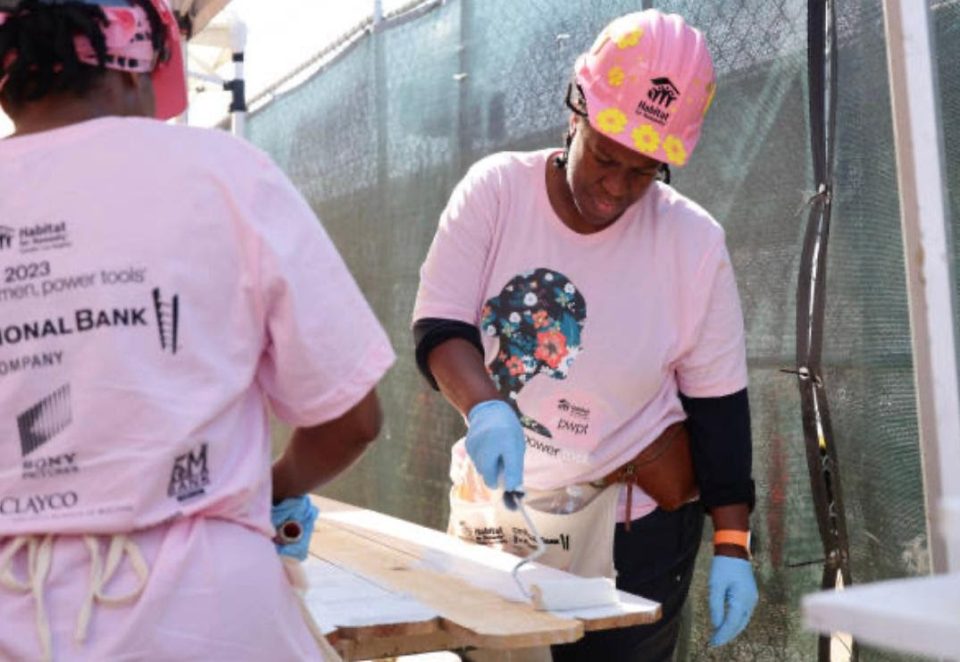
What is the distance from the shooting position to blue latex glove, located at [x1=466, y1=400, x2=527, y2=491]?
2.23 m

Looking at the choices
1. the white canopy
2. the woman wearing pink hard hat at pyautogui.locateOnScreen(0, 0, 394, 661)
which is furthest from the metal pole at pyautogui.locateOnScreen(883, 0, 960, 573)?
the white canopy

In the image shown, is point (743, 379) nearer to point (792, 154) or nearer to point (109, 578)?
point (792, 154)

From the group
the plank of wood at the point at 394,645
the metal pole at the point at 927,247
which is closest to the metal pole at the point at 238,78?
the plank of wood at the point at 394,645

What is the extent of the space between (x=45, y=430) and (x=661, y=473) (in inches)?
55.1

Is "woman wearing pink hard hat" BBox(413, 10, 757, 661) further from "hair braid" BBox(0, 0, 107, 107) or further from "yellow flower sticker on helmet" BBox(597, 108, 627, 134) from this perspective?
"hair braid" BBox(0, 0, 107, 107)

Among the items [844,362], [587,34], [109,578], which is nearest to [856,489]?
[844,362]

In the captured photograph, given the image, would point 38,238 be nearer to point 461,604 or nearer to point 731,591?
point 461,604

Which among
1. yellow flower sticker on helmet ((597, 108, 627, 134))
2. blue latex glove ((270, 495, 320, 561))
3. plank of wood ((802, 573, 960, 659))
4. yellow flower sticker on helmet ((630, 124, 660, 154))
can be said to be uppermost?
plank of wood ((802, 573, 960, 659))

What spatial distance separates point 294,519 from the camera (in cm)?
158

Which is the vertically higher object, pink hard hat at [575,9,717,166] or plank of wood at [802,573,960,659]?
plank of wood at [802,573,960,659]

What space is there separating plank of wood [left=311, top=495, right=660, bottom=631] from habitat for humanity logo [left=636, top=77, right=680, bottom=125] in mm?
823

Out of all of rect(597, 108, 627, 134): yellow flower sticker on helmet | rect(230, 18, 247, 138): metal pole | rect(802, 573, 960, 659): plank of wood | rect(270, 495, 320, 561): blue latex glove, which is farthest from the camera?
rect(230, 18, 247, 138): metal pole

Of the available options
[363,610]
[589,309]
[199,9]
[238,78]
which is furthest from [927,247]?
[238,78]

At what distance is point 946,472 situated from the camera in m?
1.78
